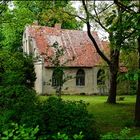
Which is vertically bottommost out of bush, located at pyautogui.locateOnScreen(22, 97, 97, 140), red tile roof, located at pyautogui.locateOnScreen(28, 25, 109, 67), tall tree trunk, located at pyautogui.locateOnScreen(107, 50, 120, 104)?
bush, located at pyautogui.locateOnScreen(22, 97, 97, 140)

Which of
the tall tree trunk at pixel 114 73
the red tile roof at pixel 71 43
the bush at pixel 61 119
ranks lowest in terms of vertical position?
the bush at pixel 61 119

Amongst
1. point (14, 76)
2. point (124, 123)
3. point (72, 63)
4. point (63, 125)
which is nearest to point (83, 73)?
point (72, 63)

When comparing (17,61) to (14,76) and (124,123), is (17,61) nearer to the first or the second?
(14,76)

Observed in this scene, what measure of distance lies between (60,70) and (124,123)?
5.56m

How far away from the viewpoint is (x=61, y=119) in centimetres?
1184

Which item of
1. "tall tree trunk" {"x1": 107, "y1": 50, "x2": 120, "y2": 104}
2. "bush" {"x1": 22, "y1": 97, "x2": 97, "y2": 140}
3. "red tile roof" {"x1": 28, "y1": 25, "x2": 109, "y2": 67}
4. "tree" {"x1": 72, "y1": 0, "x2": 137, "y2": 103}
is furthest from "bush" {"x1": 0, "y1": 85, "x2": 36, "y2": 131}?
"red tile roof" {"x1": 28, "y1": 25, "x2": 109, "y2": 67}

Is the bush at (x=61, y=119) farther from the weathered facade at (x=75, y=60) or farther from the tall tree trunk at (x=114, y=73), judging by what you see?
the weathered facade at (x=75, y=60)

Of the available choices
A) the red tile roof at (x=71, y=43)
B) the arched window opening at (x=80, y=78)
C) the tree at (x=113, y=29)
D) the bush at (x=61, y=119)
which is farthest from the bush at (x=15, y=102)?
the arched window opening at (x=80, y=78)

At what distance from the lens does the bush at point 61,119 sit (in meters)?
11.6

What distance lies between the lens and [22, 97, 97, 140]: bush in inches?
456

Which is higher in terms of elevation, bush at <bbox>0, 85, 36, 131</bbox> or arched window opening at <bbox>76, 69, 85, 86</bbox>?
arched window opening at <bbox>76, 69, 85, 86</bbox>

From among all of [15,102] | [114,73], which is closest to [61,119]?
[15,102]

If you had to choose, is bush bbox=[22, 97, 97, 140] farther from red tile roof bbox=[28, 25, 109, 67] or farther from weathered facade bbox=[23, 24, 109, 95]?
red tile roof bbox=[28, 25, 109, 67]

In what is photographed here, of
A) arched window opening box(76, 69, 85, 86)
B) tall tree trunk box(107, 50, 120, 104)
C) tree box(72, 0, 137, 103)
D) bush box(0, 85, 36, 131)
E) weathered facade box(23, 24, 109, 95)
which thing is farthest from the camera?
arched window opening box(76, 69, 85, 86)
